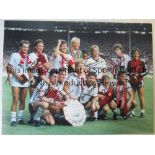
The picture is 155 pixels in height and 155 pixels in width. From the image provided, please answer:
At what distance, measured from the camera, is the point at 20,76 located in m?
1.88

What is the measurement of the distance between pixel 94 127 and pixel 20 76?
0.58 metres

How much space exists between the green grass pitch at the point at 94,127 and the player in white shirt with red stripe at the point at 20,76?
0.03 m

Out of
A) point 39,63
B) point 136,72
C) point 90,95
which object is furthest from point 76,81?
point 136,72

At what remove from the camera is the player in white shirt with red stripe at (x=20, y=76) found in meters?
1.86

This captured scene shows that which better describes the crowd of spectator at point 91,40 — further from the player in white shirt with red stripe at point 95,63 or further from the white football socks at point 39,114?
the white football socks at point 39,114

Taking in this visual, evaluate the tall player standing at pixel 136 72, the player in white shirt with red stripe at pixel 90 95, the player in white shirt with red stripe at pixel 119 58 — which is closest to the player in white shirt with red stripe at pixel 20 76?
the player in white shirt with red stripe at pixel 90 95

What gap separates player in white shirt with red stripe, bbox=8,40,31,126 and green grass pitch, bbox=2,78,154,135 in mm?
32

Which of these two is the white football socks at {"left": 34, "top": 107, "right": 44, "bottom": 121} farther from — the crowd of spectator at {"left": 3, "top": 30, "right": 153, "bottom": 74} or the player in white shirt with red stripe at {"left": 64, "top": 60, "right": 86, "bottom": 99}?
the crowd of spectator at {"left": 3, "top": 30, "right": 153, "bottom": 74}
